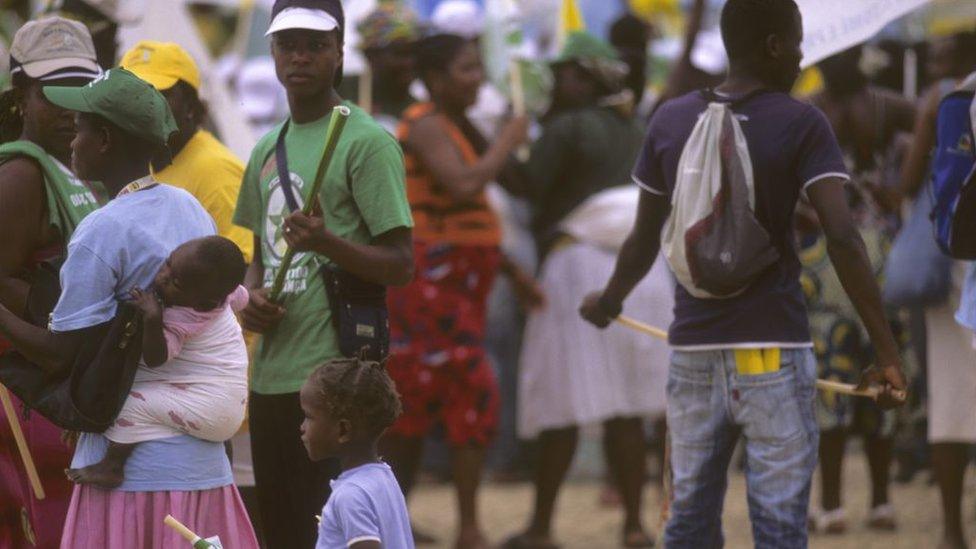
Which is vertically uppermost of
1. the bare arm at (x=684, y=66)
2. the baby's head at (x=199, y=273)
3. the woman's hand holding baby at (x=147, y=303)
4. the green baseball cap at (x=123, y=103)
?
the bare arm at (x=684, y=66)

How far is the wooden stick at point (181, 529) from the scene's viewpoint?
454 cm

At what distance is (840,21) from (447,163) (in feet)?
7.71

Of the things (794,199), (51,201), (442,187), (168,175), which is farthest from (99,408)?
(442,187)

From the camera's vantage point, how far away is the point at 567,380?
368 inches

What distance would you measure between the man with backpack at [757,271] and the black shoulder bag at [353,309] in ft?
2.84

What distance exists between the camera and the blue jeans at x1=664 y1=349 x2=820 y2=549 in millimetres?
5523

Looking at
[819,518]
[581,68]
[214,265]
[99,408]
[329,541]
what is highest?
[581,68]

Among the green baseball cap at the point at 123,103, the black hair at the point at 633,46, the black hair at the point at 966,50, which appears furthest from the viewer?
the black hair at the point at 633,46

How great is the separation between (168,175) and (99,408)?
5.31 feet

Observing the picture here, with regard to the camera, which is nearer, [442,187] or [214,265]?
[214,265]

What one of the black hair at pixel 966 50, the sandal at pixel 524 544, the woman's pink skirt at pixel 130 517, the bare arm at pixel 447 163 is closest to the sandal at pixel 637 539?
the sandal at pixel 524 544

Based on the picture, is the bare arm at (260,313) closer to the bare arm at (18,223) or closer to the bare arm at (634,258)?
the bare arm at (18,223)

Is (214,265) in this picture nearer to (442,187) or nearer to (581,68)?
(442,187)

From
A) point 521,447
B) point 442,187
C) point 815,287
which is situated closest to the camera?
point 442,187
